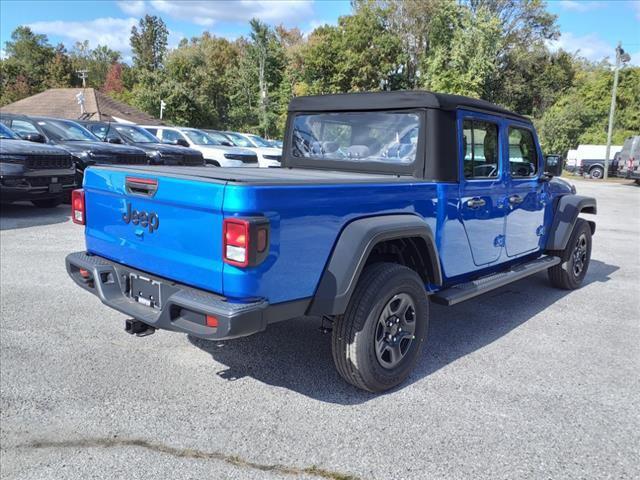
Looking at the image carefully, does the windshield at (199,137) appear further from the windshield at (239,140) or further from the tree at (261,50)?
the tree at (261,50)

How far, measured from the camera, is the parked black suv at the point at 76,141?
10336 millimetres

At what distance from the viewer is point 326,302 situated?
2955mm

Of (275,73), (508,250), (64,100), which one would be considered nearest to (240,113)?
(275,73)

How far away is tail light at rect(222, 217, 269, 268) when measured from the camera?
8.27 ft

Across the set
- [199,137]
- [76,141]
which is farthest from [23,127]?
[199,137]

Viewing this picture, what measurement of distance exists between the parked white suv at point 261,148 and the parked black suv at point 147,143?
2568mm

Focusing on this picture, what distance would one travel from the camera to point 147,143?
44.0 feet

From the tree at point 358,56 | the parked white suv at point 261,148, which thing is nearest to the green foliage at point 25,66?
the tree at point 358,56

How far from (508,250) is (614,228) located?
8.24 meters

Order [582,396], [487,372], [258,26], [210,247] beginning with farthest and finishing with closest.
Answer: [258,26] → [487,372] → [582,396] → [210,247]

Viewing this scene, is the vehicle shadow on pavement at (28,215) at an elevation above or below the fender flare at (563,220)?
below

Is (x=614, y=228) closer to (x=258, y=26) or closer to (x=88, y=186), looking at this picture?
(x=88, y=186)

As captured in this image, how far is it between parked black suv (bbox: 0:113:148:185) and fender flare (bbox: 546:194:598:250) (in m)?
8.39

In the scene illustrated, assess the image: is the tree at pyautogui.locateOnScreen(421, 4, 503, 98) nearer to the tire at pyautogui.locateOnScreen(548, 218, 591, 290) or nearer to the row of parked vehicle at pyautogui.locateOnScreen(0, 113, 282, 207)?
the row of parked vehicle at pyautogui.locateOnScreen(0, 113, 282, 207)
